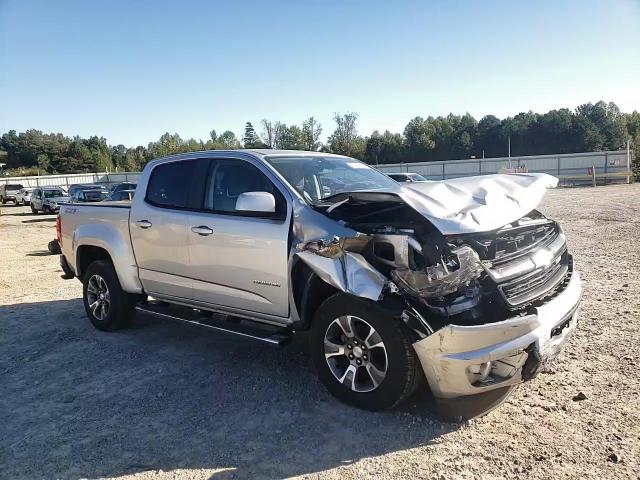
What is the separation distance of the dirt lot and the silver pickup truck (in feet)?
1.04

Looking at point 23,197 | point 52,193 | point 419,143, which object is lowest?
point 23,197

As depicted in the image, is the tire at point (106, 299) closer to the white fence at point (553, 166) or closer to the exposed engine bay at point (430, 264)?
the exposed engine bay at point (430, 264)

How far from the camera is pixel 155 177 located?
5.42 meters

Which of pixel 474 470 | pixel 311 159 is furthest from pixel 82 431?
pixel 311 159

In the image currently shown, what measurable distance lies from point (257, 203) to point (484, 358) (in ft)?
6.74

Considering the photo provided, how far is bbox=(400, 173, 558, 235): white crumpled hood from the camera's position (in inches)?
131

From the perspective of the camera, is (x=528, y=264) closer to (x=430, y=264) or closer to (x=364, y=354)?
(x=430, y=264)

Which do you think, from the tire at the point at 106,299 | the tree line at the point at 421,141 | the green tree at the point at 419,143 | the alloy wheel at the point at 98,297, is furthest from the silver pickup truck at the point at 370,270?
the green tree at the point at 419,143

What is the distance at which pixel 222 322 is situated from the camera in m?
4.56

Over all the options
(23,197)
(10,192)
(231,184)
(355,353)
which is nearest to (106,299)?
(231,184)

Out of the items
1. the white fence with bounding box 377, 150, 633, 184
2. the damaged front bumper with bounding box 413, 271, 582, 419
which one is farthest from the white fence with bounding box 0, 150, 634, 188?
the damaged front bumper with bounding box 413, 271, 582, 419

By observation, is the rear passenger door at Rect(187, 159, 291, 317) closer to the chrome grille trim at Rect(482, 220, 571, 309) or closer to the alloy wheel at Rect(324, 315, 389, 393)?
the alloy wheel at Rect(324, 315, 389, 393)

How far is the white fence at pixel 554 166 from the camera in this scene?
1661 inches

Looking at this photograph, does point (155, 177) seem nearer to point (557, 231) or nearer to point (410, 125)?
point (557, 231)
